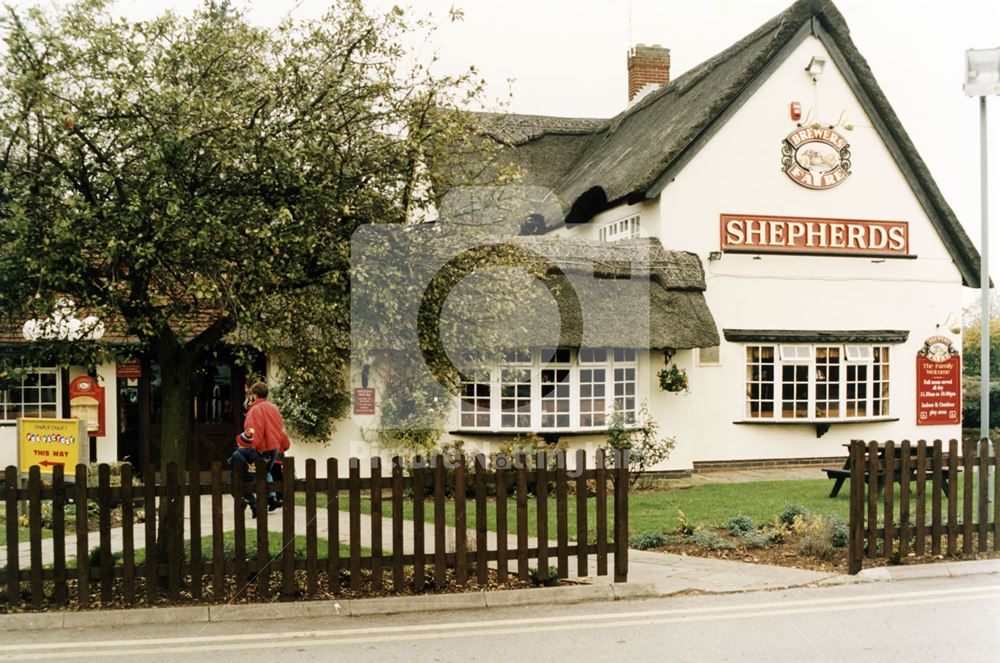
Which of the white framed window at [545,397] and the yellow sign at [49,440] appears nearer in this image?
the yellow sign at [49,440]

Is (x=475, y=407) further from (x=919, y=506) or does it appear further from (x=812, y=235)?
(x=919, y=506)

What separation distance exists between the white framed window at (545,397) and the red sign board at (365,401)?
152 cm

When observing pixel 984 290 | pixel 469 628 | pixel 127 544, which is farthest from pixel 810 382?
pixel 127 544

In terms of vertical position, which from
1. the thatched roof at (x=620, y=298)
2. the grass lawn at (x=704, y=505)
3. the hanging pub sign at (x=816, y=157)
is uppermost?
the hanging pub sign at (x=816, y=157)

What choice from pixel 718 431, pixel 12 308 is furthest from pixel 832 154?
pixel 12 308

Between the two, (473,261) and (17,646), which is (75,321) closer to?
(17,646)

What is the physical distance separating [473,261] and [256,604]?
11.7 ft

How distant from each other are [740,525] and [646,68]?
1813 centimetres

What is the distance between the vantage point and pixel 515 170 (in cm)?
922

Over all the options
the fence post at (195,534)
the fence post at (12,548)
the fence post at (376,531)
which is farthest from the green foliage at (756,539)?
the fence post at (12,548)

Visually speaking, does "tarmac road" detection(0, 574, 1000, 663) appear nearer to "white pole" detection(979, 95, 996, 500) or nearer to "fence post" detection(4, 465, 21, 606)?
"fence post" detection(4, 465, 21, 606)

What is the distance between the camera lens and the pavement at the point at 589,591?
24.7ft

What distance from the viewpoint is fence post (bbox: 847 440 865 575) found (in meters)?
9.27

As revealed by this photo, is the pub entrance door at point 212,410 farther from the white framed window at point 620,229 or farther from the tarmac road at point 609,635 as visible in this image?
the tarmac road at point 609,635
